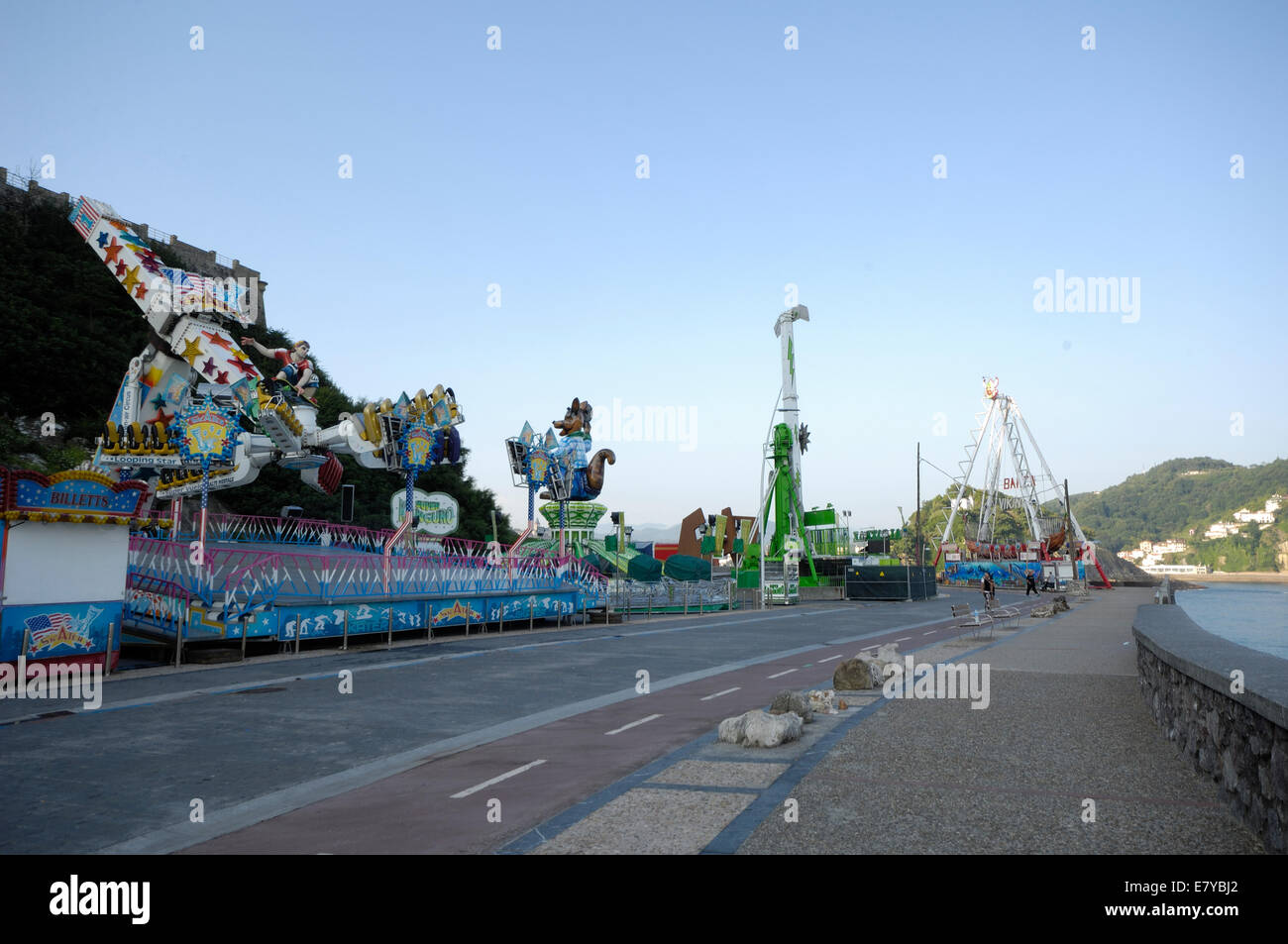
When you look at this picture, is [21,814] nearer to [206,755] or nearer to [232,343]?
[206,755]

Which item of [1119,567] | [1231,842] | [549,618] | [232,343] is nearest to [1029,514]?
[1119,567]

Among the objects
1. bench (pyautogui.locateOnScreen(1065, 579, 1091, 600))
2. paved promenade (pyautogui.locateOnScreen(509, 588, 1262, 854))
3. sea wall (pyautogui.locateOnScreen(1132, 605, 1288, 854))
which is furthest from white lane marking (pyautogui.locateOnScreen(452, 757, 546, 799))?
bench (pyautogui.locateOnScreen(1065, 579, 1091, 600))

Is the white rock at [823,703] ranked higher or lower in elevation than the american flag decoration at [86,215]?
lower

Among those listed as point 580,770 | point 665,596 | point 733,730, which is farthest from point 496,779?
point 665,596

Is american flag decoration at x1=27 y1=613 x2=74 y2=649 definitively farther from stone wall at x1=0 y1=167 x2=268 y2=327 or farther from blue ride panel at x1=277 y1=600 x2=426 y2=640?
stone wall at x1=0 y1=167 x2=268 y2=327

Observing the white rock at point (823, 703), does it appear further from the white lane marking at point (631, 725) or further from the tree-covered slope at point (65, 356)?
the tree-covered slope at point (65, 356)

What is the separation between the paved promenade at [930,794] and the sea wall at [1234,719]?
0.21 metres

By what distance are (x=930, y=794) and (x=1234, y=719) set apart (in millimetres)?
2373

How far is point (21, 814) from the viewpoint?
6.66 metres

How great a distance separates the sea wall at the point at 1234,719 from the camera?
16.6 ft

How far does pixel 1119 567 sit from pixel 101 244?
410ft

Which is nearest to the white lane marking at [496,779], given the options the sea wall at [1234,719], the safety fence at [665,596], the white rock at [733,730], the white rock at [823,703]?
the white rock at [733,730]

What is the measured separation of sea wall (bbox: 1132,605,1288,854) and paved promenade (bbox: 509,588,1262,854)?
0.21 meters

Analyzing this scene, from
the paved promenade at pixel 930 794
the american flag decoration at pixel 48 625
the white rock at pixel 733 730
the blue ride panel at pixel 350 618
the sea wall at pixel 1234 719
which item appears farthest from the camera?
the blue ride panel at pixel 350 618
